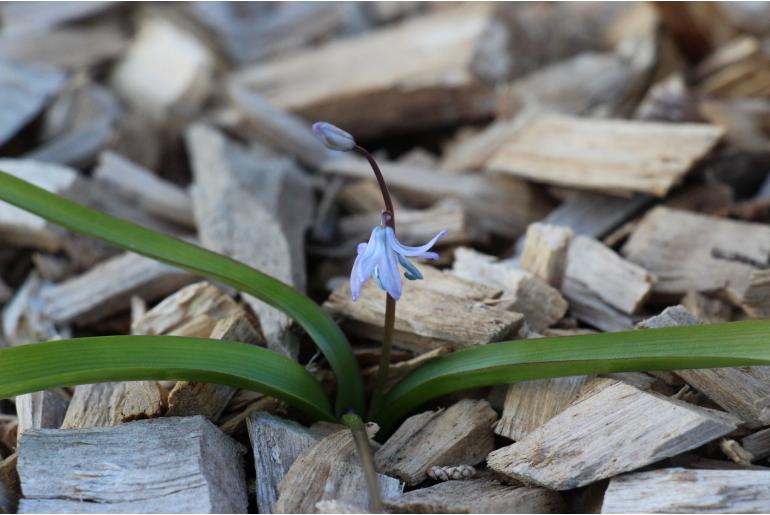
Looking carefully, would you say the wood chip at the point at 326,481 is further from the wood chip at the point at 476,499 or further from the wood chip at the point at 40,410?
the wood chip at the point at 40,410

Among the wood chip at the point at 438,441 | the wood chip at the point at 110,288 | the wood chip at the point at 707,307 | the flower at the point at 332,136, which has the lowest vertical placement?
the wood chip at the point at 110,288

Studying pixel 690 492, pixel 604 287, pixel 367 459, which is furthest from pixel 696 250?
pixel 367 459

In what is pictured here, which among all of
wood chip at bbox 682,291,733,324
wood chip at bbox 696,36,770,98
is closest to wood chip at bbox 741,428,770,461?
wood chip at bbox 682,291,733,324

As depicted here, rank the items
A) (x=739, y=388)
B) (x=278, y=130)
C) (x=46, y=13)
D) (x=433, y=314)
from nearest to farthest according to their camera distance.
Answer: (x=739, y=388), (x=433, y=314), (x=278, y=130), (x=46, y=13)

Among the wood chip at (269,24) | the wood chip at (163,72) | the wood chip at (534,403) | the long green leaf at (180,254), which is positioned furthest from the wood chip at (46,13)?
the wood chip at (534,403)

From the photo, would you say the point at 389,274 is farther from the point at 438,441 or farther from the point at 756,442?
the point at 756,442

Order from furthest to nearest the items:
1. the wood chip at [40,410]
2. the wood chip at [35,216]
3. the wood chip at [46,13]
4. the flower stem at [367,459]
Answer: the wood chip at [46,13] < the wood chip at [35,216] < the wood chip at [40,410] < the flower stem at [367,459]
